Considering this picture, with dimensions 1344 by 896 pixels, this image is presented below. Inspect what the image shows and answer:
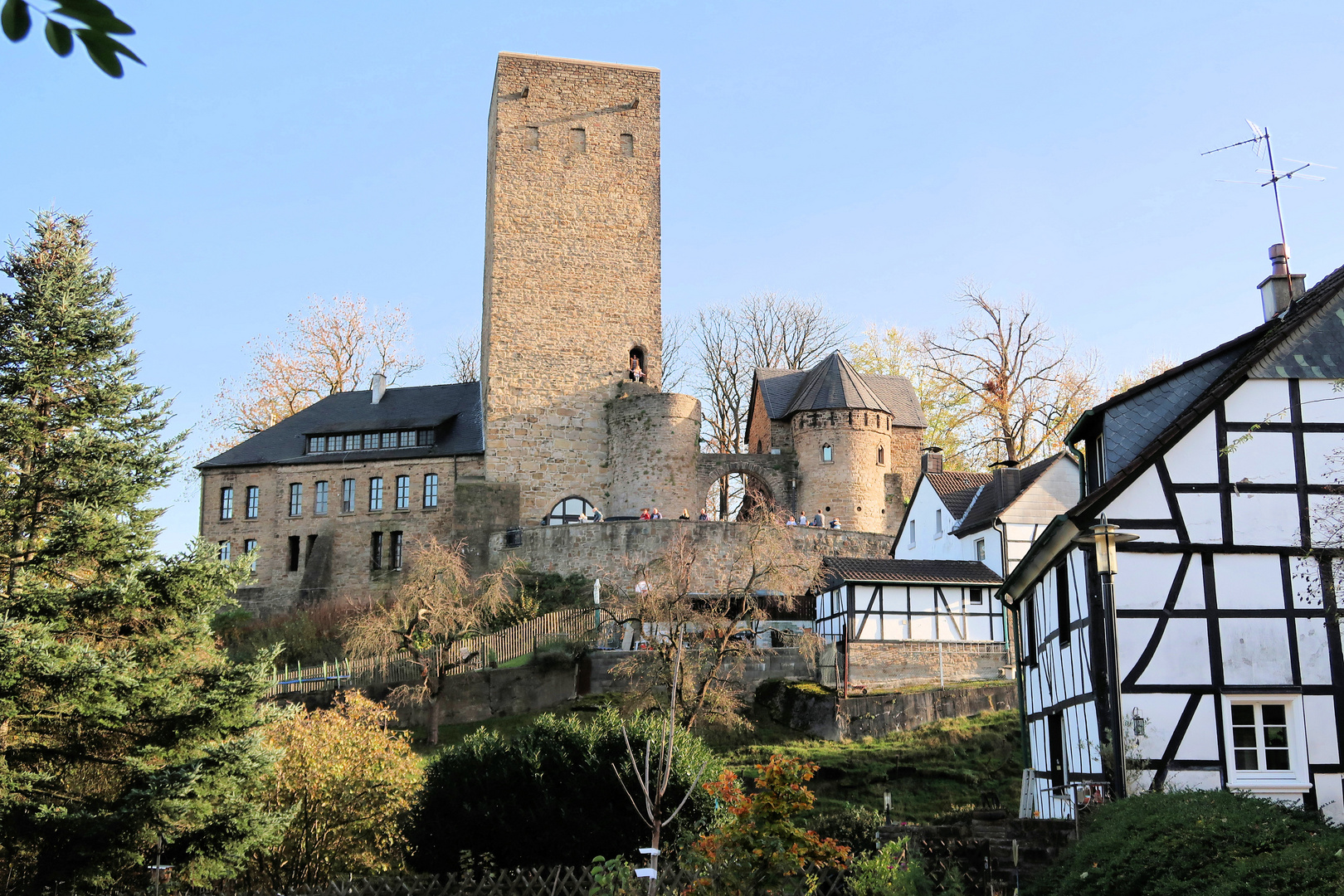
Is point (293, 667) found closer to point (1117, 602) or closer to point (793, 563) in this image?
point (793, 563)

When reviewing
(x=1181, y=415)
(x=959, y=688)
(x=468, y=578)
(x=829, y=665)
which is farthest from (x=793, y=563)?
(x=1181, y=415)

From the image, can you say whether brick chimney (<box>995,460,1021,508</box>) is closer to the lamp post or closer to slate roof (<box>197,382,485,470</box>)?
Result: slate roof (<box>197,382,485,470</box>)

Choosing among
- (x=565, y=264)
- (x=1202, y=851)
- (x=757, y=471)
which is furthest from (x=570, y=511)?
(x=1202, y=851)

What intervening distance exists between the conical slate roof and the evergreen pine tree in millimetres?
26586

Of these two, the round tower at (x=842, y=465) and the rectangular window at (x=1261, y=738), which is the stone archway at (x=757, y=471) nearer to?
the round tower at (x=842, y=465)

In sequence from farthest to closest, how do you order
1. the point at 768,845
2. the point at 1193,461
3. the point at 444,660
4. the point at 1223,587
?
the point at 444,660
the point at 1193,461
the point at 1223,587
the point at 768,845

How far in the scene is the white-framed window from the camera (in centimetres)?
1294

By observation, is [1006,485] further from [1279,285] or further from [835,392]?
[1279,285]

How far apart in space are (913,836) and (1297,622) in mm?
5191

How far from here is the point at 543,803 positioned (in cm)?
1493

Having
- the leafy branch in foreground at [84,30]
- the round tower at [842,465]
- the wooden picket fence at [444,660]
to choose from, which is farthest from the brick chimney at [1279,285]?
the round tower at [842,465]

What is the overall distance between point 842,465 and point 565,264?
11.2 metres

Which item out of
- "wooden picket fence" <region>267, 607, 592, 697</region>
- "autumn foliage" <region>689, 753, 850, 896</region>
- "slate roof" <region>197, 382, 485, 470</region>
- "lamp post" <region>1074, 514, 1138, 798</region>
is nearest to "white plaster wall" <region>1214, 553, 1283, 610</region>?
"lamp post" <region>1074, 514, 1138, 798</region>

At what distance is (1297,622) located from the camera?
13.4 metres
